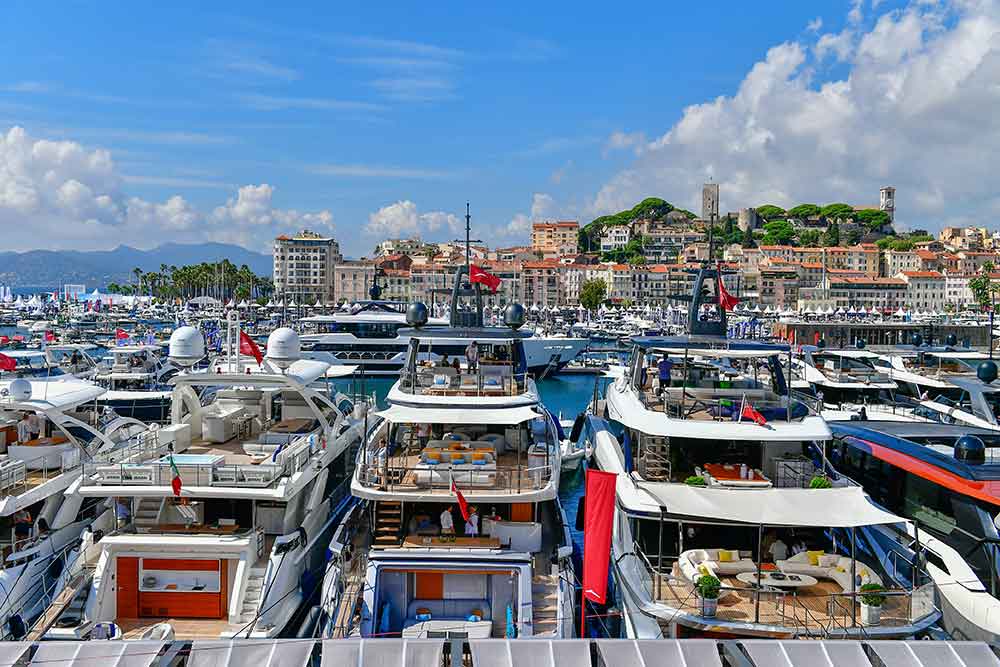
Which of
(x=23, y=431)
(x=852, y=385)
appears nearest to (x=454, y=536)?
(x=23, y=431)

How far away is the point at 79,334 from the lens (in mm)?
80000

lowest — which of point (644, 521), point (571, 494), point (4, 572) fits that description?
point (571, 494)

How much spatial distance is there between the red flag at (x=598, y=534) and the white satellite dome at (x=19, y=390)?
42.3ft

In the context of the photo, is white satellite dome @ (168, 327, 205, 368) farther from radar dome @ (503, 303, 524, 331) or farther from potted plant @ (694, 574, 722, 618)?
potted plant @ (694, 574, 722, 618)

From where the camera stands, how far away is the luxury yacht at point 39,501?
591 inches

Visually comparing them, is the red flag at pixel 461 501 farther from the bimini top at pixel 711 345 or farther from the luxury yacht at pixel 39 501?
the luxury yacht at pixel 39 501

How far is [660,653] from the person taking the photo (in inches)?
358

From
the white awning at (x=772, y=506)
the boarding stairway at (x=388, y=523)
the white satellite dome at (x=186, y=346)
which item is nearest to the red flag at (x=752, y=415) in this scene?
the white awning at (x=772, y=506)

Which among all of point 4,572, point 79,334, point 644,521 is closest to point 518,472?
point 644,521

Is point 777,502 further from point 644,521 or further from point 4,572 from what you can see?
point 4,572

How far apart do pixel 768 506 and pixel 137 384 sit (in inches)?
1316

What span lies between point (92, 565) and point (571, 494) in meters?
16.8

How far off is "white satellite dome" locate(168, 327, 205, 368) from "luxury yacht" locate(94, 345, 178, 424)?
657 cm

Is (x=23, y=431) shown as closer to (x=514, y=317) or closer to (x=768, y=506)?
(x=514, y=317)
